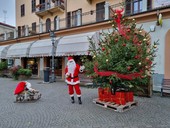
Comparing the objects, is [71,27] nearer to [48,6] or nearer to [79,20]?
[79,20]

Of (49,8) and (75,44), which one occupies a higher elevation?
(49,8)

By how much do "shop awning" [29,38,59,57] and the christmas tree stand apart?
10.3 m

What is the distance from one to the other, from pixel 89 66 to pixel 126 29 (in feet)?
7.29

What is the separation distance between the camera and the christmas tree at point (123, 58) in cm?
666

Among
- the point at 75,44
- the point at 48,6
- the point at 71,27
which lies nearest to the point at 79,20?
the point at 71,27

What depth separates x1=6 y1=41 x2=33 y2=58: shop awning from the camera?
1972cm

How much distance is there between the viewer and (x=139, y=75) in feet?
22.1

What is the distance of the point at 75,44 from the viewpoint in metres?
14.9

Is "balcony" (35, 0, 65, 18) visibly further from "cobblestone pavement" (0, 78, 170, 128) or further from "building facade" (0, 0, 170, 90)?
"cobblestone pavement" (0, 78, 170, 128)

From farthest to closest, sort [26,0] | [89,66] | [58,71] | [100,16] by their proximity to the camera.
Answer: [26,0] → [58,71] → [100,16] → [89,66]

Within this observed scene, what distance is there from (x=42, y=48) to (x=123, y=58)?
12.6 meters

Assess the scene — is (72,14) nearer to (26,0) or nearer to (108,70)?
(26,0)

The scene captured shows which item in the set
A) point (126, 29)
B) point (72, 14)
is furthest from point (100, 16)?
point (126, 29)

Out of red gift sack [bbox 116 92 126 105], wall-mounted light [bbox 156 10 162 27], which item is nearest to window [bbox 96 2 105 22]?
wall-mounted light [bbox 156 10 162 27]
